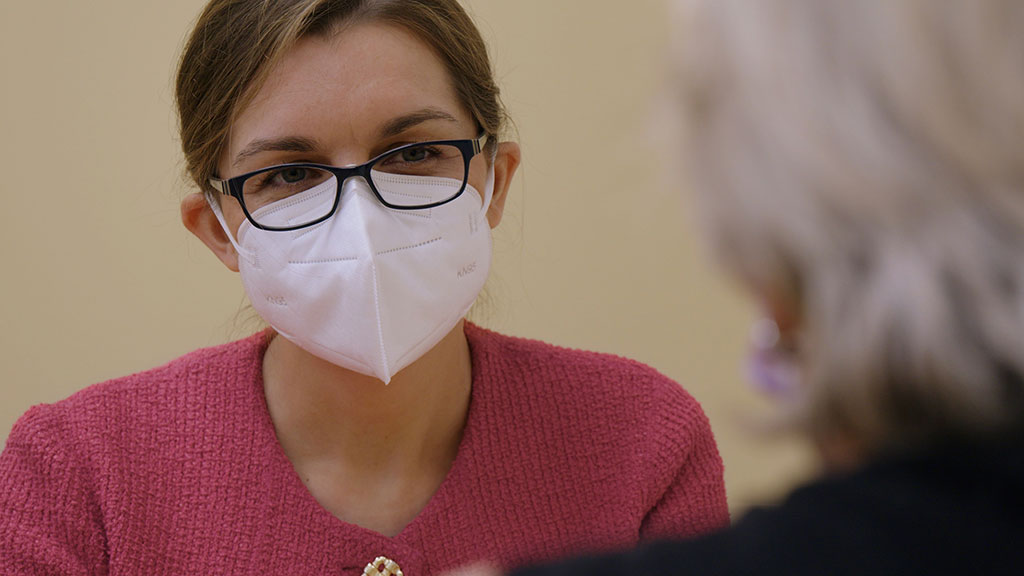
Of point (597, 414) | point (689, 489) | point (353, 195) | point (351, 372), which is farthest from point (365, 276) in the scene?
point (689, 489)

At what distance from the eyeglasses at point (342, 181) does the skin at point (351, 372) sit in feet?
0.05

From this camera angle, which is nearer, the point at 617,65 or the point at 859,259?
the point at 859,259

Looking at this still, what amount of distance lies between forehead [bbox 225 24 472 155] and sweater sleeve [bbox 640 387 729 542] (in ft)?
1.75

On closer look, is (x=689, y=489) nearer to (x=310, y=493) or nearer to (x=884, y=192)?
(x=310, y=493)

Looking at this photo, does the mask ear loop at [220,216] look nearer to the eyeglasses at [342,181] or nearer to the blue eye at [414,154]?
the eyeglasses at [342,181]

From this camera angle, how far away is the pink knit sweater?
120cm

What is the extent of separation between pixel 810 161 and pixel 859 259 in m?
0.05

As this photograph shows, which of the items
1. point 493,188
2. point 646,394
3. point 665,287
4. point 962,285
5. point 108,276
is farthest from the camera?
point 665,287

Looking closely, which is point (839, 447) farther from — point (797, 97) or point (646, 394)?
point (646, 394)

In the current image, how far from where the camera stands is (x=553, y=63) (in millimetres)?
2039

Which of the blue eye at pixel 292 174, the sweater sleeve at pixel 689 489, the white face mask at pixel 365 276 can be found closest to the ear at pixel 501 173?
the white face mask at pixel 365 276

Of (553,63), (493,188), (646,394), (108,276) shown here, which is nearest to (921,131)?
(493,188)

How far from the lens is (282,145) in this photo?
1150 millimetres

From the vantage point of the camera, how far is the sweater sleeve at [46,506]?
116 cm
